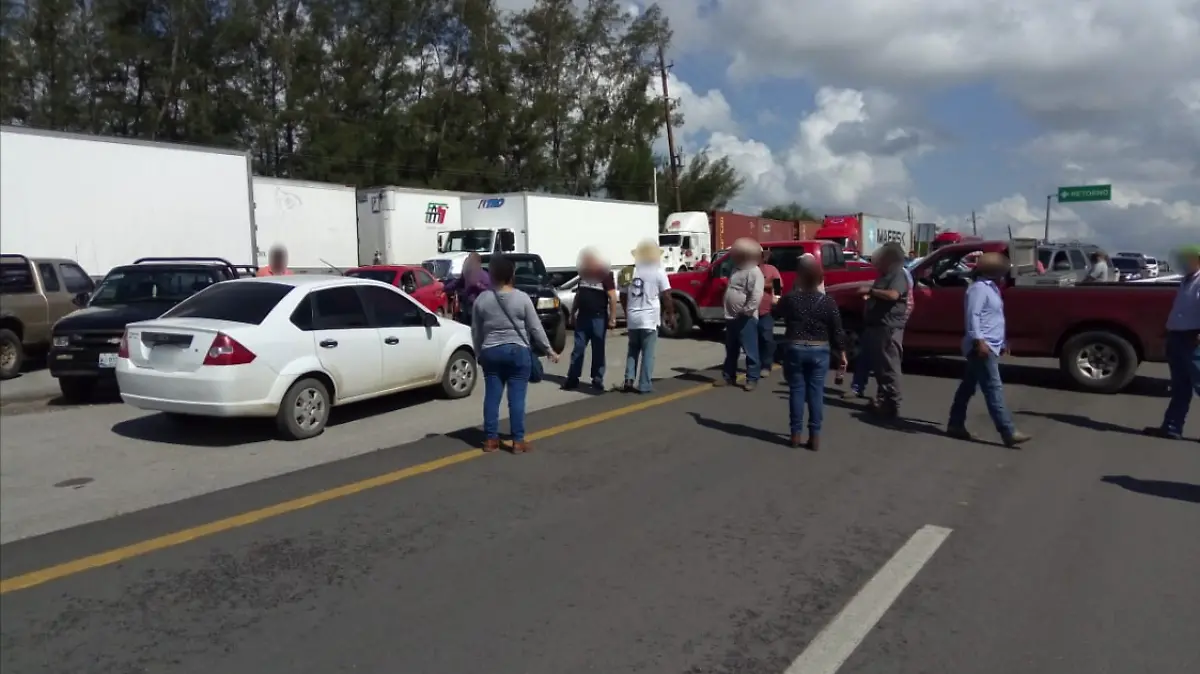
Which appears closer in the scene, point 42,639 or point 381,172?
point 42,639

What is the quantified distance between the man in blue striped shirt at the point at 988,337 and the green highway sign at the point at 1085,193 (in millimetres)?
43030

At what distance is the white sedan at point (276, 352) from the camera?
8.12 meters

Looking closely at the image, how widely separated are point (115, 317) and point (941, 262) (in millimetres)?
10594

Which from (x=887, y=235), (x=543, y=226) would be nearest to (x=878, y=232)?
(x=887, y=235)

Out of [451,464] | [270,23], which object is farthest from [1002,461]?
[270,23]

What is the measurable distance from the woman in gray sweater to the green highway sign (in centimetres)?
4550

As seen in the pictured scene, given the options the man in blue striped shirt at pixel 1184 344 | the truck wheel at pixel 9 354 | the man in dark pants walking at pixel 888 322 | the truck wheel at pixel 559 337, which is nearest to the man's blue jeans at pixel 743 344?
the man in dark pants walking at pixel 888 322

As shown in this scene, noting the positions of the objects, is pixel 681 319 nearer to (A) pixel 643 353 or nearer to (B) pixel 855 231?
(A) pixel 643 353

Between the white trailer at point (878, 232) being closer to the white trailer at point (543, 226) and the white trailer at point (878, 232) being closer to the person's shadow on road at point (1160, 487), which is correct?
the white trailer at point (543, 226)

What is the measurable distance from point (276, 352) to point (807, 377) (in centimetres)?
465

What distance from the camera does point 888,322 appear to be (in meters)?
9.41

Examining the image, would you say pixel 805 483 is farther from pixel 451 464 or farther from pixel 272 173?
pixel 272 173

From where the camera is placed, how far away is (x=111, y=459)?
26.8ft

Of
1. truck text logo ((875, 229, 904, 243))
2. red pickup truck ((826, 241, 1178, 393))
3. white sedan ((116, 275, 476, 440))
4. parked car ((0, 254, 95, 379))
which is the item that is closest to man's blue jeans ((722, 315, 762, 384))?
red pickup truck ((826, 241, 1178, 393))
